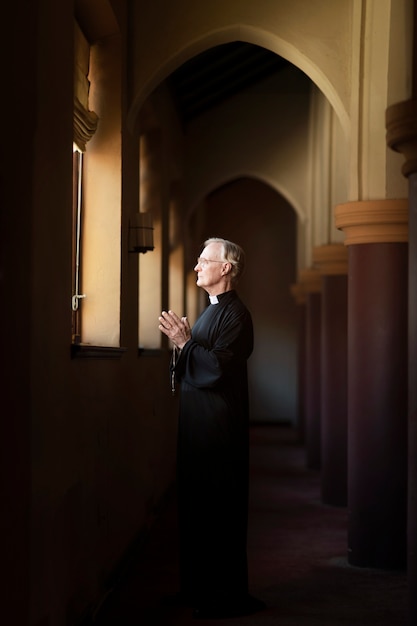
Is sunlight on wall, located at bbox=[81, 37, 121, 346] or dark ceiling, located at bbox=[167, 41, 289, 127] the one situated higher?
dark ceiling, located at bbox=[167, 41, 289, 127]

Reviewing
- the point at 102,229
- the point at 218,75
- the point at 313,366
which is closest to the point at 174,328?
the point at 102,229

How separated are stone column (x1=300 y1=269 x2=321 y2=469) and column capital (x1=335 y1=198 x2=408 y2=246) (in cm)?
578

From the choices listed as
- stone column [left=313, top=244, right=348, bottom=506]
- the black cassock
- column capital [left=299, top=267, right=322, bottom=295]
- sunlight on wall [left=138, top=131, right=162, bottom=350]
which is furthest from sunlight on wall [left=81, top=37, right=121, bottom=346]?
column capital [left=299, top=267, right=322, bottom=295]

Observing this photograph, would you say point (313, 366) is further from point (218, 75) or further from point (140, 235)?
point (140, 235)

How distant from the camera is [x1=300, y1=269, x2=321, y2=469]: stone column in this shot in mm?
13383

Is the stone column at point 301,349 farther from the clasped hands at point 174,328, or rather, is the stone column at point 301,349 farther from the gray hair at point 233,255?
the clasped hands at point 174,328

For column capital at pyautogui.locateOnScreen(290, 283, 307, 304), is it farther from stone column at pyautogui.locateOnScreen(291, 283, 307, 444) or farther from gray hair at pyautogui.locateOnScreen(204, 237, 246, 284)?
gray hair at pyautogui.locateOnScreen(204, 237, 246, 284)

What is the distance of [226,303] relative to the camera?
6.16 metres

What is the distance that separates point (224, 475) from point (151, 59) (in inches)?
138

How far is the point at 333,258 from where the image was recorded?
10.8m

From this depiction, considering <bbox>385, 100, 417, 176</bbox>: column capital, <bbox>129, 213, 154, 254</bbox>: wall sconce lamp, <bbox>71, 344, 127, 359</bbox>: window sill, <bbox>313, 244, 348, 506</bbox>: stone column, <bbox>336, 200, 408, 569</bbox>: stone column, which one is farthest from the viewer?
<bbox>313, 244, 348, 506</bbox>: stone column

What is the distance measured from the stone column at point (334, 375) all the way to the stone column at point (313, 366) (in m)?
2.60

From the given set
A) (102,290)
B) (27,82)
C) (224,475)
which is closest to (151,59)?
(102,290)

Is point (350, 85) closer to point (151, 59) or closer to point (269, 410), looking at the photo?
point (151, 59)
